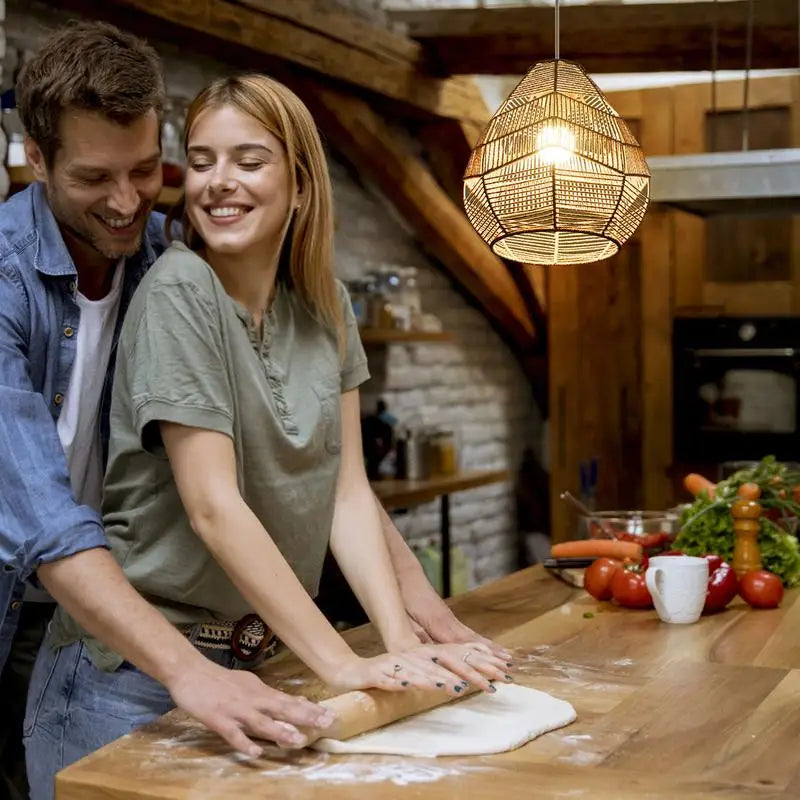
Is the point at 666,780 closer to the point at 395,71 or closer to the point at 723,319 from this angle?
the point at 395,71

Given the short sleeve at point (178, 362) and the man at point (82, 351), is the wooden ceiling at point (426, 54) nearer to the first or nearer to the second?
the man at point (82, 351)

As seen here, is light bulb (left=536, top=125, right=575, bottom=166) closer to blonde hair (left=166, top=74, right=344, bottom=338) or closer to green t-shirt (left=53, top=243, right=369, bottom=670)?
blonde hair (left=166, top=74, right=344, bottom=338)

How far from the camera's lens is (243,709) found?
63.4 inches

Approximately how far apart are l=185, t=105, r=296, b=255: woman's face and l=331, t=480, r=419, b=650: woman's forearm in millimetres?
479

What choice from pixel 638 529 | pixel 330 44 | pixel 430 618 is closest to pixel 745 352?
pixel 330 44

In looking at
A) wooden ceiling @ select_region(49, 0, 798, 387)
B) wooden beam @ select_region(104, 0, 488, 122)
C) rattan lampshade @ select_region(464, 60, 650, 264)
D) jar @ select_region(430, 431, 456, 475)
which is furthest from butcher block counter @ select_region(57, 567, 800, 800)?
jar @ select_region(430, 431, 456, 475)

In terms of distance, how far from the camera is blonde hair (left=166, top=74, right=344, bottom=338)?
193cm

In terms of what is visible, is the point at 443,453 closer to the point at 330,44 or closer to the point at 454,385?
the point at 454,385

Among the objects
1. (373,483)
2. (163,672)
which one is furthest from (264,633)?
(373,483)

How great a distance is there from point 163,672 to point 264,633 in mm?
362

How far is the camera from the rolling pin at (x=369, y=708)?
1670 millimetres

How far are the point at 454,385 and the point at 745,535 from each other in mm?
Result: 3583

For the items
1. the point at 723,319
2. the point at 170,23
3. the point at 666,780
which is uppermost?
the point at 170,23

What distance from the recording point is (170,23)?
156 inches
